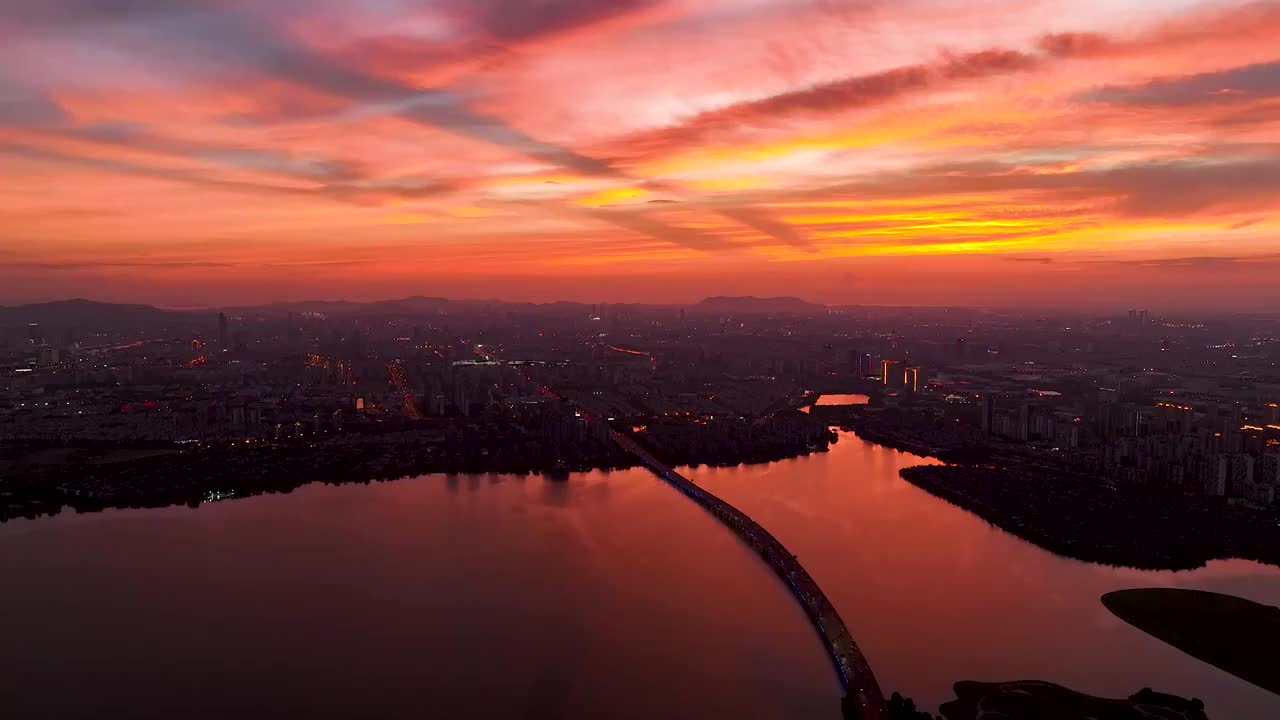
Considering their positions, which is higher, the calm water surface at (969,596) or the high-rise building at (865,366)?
the high-rise building at (865,366)

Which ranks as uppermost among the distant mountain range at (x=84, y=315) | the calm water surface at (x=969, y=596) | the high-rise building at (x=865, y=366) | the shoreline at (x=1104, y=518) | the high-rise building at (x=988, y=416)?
the distant mountain range at (x=84, y=315)

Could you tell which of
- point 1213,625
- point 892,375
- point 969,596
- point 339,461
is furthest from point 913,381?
point 1213,625

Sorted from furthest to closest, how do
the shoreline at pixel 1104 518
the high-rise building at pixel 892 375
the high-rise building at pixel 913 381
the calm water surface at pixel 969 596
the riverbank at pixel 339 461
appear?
1. the high-rise building at pixel 892 375
2. the high-rise building at pixel 913 381
3. the riverbank at pixel 339 461
4. the shoreline at pixel 1104 518
5. the calm water surface at pixel 969 596

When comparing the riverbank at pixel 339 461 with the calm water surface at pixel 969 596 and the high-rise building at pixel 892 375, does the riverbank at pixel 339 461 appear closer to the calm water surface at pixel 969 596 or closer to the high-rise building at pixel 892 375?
the calm water surface at pixel 969 596

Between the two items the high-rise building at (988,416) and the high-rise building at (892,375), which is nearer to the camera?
the high-rise building at (988,416)

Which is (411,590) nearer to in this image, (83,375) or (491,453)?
(491,453)

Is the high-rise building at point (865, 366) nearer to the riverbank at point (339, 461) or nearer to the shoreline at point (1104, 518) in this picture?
the riverbank at point (339, 461)

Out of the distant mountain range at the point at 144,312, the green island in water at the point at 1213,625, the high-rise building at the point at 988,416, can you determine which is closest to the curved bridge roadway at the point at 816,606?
the green island in water at the point at 1213,625

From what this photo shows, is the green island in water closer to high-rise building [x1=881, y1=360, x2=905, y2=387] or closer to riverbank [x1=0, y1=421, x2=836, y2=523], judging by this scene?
riverbank [x1=0, y1=421, x2=836, y2=523]

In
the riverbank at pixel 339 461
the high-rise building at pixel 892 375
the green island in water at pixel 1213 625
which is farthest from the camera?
the high-rise building at pixel 892 375
